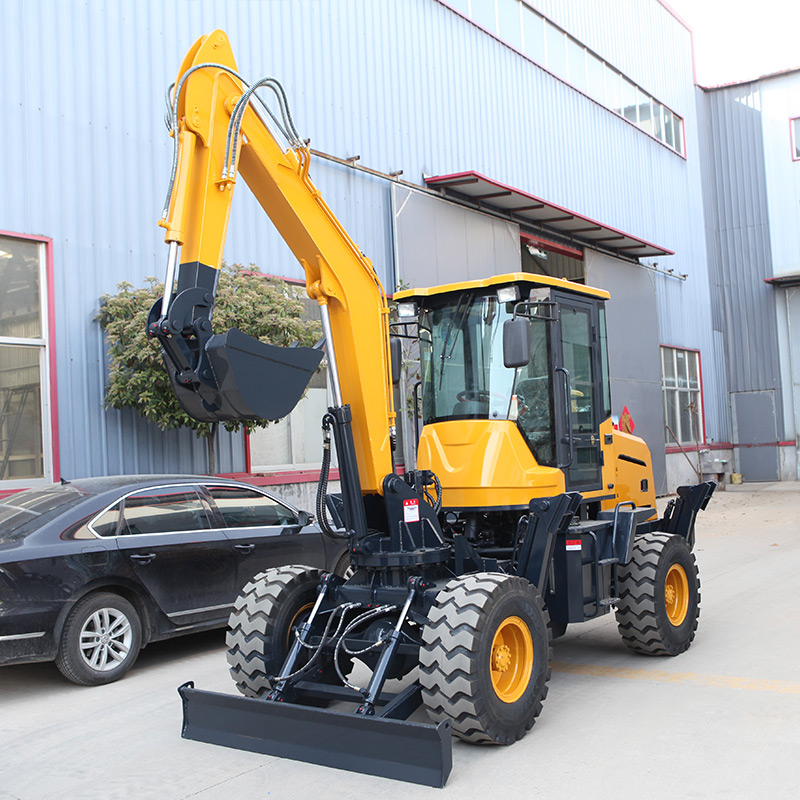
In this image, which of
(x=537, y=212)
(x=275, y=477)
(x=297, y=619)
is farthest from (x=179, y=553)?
(x=537, y=212)

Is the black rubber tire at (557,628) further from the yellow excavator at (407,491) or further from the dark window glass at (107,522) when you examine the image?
the dark window glass at (107,522)

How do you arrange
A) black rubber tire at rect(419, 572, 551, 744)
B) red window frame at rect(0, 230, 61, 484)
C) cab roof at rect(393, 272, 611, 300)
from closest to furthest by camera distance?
1. black rubber tire at rect(419, 572, 551, 744)
2. cab roof at rect(393, 272, 611, 300)
3. red window frame at rect(0, 230, 61, 484)

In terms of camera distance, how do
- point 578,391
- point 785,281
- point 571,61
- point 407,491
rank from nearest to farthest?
point 407,491, point 578,391, point 571,61, point 785,281

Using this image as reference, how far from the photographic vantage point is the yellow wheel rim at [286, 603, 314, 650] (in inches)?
236

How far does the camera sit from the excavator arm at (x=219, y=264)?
500 cm

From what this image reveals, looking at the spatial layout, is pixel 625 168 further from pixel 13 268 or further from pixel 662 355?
pixel 13 268

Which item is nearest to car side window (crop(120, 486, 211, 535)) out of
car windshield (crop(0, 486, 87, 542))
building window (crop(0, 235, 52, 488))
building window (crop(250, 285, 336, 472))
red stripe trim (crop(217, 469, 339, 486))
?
car windshield (crop(0, 486, 87, 542))

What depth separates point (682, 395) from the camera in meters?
27.4

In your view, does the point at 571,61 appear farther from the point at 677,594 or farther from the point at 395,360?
the point at 395,360

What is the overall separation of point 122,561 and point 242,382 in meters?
3.16

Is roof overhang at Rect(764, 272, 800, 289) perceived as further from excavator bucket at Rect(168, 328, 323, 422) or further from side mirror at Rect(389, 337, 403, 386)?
excavator bucket at Rect(168, 328, 323, 422)

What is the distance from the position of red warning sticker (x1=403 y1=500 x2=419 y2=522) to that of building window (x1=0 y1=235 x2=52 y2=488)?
6.99 m

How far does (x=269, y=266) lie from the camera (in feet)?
47.2

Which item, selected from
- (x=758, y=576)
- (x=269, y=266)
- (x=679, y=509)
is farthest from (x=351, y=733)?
(x=269, y=266)
